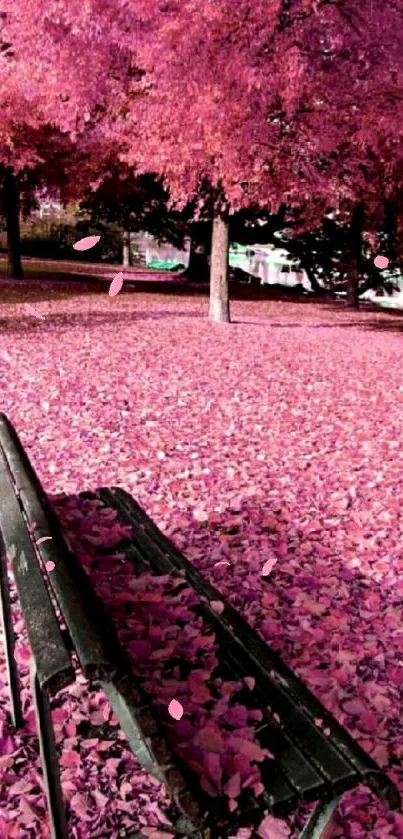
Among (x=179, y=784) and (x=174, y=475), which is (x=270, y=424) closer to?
(x=174, y=475)

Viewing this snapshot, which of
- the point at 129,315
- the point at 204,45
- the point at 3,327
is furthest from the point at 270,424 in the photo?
the point at 129,315

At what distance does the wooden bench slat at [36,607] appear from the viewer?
1646mm

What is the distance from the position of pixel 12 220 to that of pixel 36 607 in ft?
75.9

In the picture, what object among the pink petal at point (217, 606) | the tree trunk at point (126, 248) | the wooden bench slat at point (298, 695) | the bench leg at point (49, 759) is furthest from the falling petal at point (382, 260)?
the tree trunk at point (126, 248)

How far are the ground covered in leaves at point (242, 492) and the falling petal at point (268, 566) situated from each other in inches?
1.8

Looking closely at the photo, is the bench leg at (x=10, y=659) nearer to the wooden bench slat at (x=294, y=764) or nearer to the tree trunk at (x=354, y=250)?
the wooden bench slat at (x=294, y=764)

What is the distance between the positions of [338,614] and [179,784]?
207 cm

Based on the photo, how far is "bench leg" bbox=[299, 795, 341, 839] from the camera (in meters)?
1.90

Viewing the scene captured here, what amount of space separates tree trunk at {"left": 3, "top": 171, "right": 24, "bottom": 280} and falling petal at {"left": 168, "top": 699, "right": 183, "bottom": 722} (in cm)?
2266

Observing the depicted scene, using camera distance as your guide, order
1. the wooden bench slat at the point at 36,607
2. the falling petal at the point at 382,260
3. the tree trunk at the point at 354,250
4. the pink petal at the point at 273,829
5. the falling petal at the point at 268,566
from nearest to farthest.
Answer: the wooden bench slat at the point at 36,607
the pink petal at the point at 273,829
the falling petal at the point at 268,566
the falling petal at the point at 382,260
the tree trunk at the point at 354,250

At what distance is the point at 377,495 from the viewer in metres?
5.43

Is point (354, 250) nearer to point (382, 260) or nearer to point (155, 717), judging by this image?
point (382, 260)

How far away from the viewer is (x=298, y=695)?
7.48ft

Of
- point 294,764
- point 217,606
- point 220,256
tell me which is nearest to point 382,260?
point 220,256
